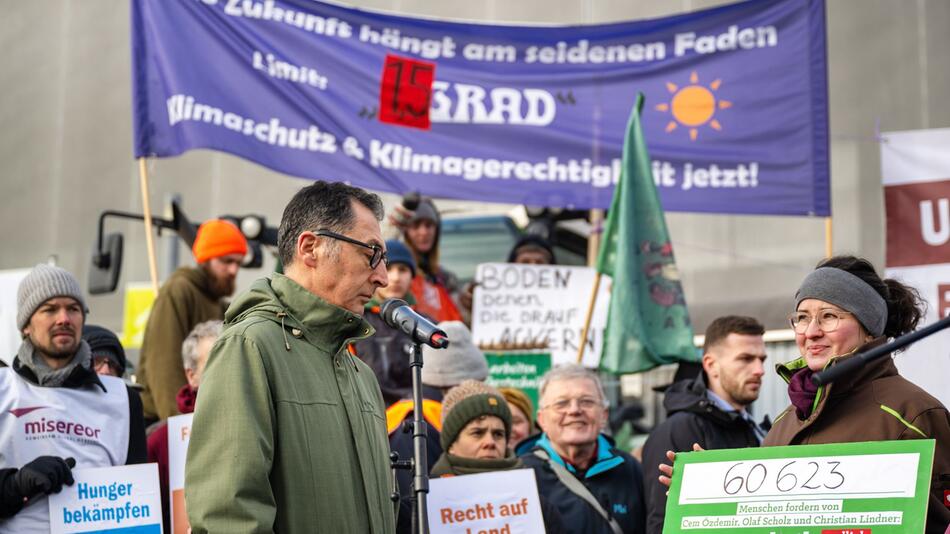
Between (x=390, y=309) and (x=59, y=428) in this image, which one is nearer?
(x=390, y=309)

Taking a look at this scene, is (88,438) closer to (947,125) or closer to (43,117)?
(947,125)

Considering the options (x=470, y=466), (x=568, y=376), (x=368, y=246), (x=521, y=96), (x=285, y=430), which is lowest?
(x=470, y=466)

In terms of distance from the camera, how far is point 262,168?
56.3ft

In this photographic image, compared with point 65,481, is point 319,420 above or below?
above

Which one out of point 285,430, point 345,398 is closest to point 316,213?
point 345,398

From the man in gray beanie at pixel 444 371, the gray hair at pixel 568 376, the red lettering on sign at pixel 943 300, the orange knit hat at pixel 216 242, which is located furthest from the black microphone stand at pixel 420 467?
the orange knit hat at pixel 216 242

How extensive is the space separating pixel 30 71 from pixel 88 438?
15214mm

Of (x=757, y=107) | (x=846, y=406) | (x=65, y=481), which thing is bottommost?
(x=65, y=481)

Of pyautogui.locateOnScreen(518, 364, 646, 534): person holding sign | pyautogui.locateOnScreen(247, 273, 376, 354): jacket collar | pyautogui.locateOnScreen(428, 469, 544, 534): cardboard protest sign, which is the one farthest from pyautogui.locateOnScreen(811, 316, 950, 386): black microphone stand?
pyautogui.locateOnScreen(518, 364, 646, 534): person holding sign

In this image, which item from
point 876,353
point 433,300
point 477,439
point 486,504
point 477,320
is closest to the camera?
point 876,353

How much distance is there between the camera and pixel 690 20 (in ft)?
32.8

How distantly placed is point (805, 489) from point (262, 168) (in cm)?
1384

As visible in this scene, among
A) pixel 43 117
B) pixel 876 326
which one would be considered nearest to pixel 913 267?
pixel 876 326

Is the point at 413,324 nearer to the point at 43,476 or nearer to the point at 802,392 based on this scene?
the point at 802,392
